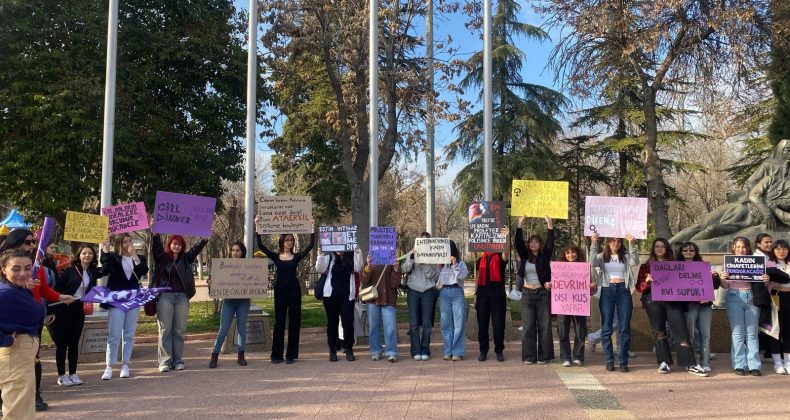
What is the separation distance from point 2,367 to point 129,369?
439 centimetres

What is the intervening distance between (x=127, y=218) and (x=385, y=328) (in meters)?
4.27

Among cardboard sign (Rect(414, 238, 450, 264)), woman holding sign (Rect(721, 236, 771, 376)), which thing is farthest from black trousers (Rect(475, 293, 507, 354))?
woman holding sign (Rect(721, 236, 771, 376))

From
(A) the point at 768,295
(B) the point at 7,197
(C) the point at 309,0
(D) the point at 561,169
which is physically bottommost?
(A) the point at 768,295

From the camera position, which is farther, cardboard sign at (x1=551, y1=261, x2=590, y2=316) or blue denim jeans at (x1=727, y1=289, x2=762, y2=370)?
cardboard sign at (x1=551, y1=261, x2=590, y2=316)

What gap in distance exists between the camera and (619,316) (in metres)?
8.63

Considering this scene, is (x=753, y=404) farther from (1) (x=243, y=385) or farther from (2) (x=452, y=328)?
(1) (x=243, y=385)

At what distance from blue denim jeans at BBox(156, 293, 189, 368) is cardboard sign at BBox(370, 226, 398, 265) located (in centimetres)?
283

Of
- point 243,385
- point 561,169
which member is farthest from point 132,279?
point 561,169

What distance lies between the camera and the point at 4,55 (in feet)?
47.5

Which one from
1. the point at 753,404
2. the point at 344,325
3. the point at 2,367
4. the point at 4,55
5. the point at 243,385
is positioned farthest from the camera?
the point at 4,55

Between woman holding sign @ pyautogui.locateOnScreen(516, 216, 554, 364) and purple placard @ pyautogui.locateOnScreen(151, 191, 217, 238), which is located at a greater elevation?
purple placard @ pyautogui.locateOnScreen(151, 191, 217, 238)

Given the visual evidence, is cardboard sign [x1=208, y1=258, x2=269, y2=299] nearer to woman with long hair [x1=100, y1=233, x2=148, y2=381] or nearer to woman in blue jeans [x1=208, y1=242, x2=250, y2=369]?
woman in blue jeans [x1=208, y1=242, x2=250, y2=369]

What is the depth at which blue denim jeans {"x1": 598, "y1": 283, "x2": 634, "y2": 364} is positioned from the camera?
852 cm

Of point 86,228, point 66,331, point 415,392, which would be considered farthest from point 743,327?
point 86,228
